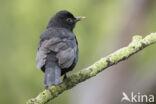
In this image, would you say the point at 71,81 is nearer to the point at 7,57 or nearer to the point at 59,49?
the point at 59,49

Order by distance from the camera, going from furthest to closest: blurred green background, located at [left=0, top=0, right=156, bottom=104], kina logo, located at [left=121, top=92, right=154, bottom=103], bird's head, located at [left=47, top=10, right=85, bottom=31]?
blurred green background, located at [left=0, top=0, right=156, bottom=104]
kina logo, located at [left=121, top=92, right=154, bottom=103]
bird's head, located at [left=47, top=10, right=85, bottom=31]

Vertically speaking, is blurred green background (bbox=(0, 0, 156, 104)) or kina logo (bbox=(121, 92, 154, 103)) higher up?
blurred green background (bbox=(0, 0, 156, 104))

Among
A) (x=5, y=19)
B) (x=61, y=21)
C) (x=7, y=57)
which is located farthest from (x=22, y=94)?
(x=61, y=21)

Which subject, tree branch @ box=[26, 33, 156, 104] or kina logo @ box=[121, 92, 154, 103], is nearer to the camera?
tree branch @ box=[26, 33, 156, 104]

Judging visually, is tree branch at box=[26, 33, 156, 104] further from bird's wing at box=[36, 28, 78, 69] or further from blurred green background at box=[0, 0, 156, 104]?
→ blurred green background at box=[0, 0, 156, 104]

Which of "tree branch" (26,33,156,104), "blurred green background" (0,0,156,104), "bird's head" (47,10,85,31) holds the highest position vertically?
"blurred green background" (0,0,156,104)

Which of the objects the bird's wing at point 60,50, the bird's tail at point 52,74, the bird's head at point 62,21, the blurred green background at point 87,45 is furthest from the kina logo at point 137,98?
the bird's tail at point 52,74

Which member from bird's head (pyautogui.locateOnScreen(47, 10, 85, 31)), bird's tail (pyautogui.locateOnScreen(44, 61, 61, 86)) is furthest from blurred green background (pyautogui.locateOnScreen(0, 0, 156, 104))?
bird's tail (pyautogui.locateOnScreen(44, 61, 61, 86))

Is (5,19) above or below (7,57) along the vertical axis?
above
